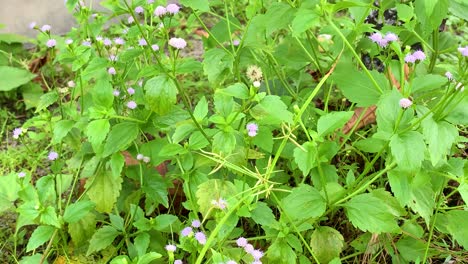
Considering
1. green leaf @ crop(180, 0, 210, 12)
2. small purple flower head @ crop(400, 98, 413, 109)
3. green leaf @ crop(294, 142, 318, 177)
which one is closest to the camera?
small purple flower head @ crop(400, 98, 413, 109)

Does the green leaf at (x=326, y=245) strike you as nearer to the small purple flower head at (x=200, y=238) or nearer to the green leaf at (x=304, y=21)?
the small purple flower head at (x=200, y=238)

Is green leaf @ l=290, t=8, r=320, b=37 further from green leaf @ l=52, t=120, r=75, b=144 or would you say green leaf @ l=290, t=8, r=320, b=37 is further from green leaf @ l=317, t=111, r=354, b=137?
green leaf @ l=52, t=120, r=75, b=144

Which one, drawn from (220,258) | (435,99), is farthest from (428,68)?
(220,258)

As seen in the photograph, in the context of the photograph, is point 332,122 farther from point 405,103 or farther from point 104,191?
point 104,191

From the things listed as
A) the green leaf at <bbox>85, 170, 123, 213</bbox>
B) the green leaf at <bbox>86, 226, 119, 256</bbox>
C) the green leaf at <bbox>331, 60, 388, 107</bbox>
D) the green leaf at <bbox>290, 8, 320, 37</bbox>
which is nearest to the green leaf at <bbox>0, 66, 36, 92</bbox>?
the green leaf at <bbox>85, 170, 123, 213</bbox>

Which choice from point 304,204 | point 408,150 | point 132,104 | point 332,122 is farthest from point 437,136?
point 132,104

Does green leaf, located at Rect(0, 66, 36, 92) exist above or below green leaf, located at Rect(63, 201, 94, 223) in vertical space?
below

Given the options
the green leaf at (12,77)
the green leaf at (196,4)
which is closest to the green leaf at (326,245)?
the green leaf at (196,4)

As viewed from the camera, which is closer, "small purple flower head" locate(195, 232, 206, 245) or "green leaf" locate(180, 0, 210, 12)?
"small purple flower head" locate(195, 232, 206, 245)
